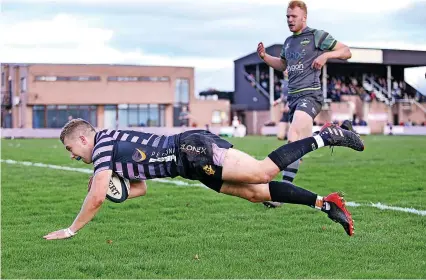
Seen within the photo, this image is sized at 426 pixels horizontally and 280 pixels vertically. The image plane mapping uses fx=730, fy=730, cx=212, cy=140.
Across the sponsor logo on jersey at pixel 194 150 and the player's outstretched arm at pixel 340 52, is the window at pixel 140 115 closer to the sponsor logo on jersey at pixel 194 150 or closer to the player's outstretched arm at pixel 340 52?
the player's outstretched arm at pixel 340 52

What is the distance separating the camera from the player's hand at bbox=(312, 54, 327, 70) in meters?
9.47

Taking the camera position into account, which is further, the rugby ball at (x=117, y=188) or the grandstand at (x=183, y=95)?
the grandstand at (x=183, y=95)

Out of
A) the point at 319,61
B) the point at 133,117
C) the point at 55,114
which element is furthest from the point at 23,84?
the point at 319,61

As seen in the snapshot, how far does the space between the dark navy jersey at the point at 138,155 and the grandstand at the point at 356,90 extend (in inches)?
2469

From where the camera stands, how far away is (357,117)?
71062 millimetres

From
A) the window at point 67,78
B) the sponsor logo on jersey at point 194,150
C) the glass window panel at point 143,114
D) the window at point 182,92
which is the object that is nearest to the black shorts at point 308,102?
the sponsor logo on jersey at point 194,150

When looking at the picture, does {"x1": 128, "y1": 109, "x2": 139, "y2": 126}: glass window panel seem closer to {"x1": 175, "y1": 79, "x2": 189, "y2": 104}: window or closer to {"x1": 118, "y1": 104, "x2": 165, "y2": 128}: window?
{"x1": 118, "y1": 104, "x2": 165, "y2": 128}: window

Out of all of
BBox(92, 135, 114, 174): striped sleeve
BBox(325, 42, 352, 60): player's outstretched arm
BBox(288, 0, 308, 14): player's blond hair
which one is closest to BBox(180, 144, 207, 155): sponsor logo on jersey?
BBox(92, 135, 114, 174): striped sleeve

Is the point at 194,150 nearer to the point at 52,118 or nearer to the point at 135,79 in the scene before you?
the point at 52,118

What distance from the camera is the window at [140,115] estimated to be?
7612 centimetres

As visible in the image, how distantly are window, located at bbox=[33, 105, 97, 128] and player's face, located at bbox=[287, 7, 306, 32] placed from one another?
63932mm

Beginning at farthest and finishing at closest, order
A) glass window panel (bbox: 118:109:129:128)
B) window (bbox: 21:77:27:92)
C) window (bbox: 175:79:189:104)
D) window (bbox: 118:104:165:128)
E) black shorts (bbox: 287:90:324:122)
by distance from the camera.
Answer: window (bbox: 175:79:189:104) < window (bbox: 118:104:165:128) < glass window panel (bbox: 118:109:129:128) < window (bbox: 21:77:27:92) < black shorts (bbox: 287:90:324:122)

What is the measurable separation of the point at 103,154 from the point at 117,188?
512 mm

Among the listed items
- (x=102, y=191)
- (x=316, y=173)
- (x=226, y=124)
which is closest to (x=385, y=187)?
(x=316, y=173)
